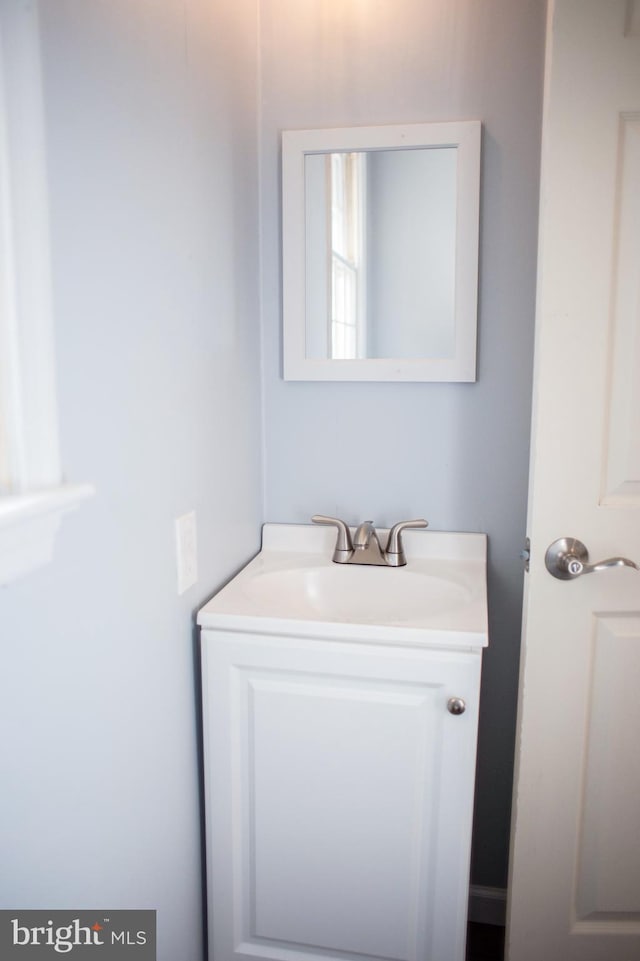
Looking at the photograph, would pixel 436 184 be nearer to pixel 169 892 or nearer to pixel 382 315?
pixel 382 315

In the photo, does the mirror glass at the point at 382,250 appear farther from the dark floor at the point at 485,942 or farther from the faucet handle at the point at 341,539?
the dark floor at the point at 485,942

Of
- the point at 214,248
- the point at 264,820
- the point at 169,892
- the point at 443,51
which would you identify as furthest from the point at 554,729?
the point at 443,51

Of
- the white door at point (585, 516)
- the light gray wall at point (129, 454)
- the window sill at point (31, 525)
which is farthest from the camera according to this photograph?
the white door at point (585, 516)

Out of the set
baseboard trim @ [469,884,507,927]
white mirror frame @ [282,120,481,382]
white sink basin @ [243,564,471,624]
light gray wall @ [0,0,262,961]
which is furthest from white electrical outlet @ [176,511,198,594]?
baseboard trim @ [469,884,507,927]

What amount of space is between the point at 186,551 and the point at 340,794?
1.64 ft

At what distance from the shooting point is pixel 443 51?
1.49 meters

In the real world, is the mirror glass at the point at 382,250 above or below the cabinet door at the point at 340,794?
above

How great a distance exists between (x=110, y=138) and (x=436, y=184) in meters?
0.82

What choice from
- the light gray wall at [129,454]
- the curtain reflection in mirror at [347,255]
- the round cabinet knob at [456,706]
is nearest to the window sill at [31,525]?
the light gray wall at [129,454]

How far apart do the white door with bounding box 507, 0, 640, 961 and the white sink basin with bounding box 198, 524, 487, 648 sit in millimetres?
206

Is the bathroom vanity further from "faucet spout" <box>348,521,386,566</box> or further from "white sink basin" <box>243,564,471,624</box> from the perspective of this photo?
"faucet spout" <box>348,521,386,566</box>

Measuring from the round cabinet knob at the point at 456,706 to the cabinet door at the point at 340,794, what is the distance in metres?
0.01

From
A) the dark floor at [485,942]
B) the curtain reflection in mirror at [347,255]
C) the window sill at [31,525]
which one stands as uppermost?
the curtain reflection in mirror at [347,255]

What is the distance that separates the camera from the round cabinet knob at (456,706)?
1.18 meters
